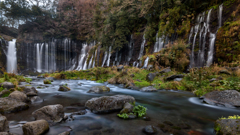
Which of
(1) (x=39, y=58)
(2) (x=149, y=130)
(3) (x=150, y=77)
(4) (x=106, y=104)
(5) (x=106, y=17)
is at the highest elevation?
(5) (x=106, y=17)

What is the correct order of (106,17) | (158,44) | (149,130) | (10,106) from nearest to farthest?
(149,130) < (10,106) < (158,44) < (106,17)

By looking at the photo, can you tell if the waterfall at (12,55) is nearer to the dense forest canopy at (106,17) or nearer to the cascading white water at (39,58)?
the cascading white water at (39,58)

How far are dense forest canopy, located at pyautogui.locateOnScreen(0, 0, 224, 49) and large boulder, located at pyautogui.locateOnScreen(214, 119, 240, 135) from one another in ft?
42.1

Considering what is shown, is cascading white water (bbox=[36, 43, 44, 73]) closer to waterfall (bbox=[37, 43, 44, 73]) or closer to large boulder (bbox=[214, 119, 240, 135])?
waterfall (bbox=[37, 43, 44, 73])

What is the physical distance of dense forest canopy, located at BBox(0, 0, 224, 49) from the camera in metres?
15.1

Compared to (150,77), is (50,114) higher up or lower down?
lower down

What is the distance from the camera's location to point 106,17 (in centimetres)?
2383

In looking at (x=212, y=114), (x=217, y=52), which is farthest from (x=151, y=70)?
(x=212, y=114)

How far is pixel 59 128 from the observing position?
3.00 metres

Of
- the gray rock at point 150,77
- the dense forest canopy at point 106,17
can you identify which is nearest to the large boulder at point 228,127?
the gray rock at point 150,77

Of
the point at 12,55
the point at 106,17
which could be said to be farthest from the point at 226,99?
the point at 12,55

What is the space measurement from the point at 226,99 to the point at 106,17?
2283 cm

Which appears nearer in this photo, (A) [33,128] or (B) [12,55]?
(A) [33,128]

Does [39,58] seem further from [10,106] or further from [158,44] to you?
[10,106]
